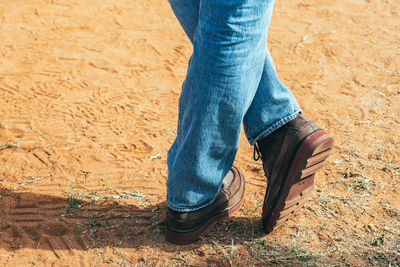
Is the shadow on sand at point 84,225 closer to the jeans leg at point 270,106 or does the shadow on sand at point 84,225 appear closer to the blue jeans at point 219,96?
the blue jeans at point 219,96

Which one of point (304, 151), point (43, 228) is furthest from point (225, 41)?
point (43, 228)

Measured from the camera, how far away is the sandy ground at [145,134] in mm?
1955

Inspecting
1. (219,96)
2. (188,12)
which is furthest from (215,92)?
(188,12)

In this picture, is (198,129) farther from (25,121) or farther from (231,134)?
(25,121)

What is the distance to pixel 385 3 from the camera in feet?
16.3

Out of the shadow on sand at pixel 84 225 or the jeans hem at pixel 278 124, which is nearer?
the jeans hem at pixel 278 124

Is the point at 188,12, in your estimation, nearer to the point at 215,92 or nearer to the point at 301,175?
the point at 215,92

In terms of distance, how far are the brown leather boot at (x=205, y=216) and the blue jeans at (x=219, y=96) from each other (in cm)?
5

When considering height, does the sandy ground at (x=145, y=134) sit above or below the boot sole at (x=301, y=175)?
below

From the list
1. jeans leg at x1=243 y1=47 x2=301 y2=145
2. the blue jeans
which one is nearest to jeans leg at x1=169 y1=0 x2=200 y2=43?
the blue jeans

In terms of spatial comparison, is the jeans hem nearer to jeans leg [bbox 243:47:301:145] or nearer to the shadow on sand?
jeans leg [bbox 243:47:301:145]

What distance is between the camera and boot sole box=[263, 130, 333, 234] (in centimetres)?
167

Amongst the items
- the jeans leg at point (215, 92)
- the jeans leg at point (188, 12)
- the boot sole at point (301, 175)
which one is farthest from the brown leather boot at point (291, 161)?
→ the jeans leg at point (188, 12)

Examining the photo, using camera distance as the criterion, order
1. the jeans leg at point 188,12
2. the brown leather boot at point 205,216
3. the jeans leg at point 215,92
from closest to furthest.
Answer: the jeans leg at point 215,92 < the jeans leg at point 188,12 < the brown leather boot at point 205,216
